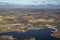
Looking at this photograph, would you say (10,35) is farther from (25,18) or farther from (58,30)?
(58,30)

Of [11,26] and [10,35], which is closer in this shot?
[10,35]

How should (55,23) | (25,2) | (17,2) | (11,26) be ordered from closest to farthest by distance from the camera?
(11,26)
(55,23)
(25,2)
(17,2)

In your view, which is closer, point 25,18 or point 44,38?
point 44,38

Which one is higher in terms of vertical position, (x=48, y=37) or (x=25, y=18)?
(x=25, y=18)

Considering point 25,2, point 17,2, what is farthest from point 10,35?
point 17,2

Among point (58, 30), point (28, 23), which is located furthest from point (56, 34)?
point (28, 23)

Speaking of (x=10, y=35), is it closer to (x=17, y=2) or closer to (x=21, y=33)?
(x=21, y=33)

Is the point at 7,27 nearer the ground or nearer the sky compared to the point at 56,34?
nearer the sky

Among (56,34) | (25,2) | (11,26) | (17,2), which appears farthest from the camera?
(17,2)

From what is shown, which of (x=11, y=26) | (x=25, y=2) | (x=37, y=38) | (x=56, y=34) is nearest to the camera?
(x=37, y=38)
